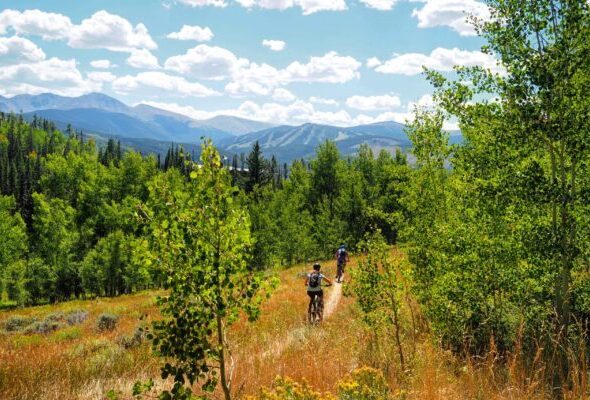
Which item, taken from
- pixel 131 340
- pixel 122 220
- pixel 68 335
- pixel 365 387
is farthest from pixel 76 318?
pixel 122 220

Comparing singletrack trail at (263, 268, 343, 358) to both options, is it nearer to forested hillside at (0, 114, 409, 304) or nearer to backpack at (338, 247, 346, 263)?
backpack at (338, 247, 346, 263)

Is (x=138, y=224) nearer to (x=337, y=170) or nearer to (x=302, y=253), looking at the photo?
(x=302, y=253)

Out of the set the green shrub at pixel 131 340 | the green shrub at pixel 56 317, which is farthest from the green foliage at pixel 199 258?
the green shrub at pixel 56 317

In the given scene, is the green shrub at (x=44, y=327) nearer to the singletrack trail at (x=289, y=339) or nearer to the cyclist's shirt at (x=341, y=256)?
the singletrack trail at (x=289, y=339)

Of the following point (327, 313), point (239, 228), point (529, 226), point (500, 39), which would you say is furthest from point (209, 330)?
point (327, 313)

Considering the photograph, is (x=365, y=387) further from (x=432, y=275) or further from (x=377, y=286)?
(x=432, y=275)

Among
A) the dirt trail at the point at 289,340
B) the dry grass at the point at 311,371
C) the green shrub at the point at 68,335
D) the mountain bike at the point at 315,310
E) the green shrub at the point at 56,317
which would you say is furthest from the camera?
the green shrub at the point at 56,317

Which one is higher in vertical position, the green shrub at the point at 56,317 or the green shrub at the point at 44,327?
the green shrub at the point at 44,327

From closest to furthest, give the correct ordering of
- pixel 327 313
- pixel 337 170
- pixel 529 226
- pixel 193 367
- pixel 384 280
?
pixel 193 367, pixel 384 280, pixel 529 226, pixel 327 313, pixel 337 170

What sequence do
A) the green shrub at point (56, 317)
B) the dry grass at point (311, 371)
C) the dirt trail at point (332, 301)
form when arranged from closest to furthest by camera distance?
the dry grass at point (311, 371) < the dirt trail at point (332, 301) < the green shrub at point (56, 317)

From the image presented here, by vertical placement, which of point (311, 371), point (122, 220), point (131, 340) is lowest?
point (122, 220)

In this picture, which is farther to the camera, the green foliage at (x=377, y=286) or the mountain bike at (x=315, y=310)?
the mountain bike at (x=315, y=310)

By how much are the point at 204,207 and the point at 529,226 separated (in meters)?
6.90

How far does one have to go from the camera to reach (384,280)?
7805 millimetres
